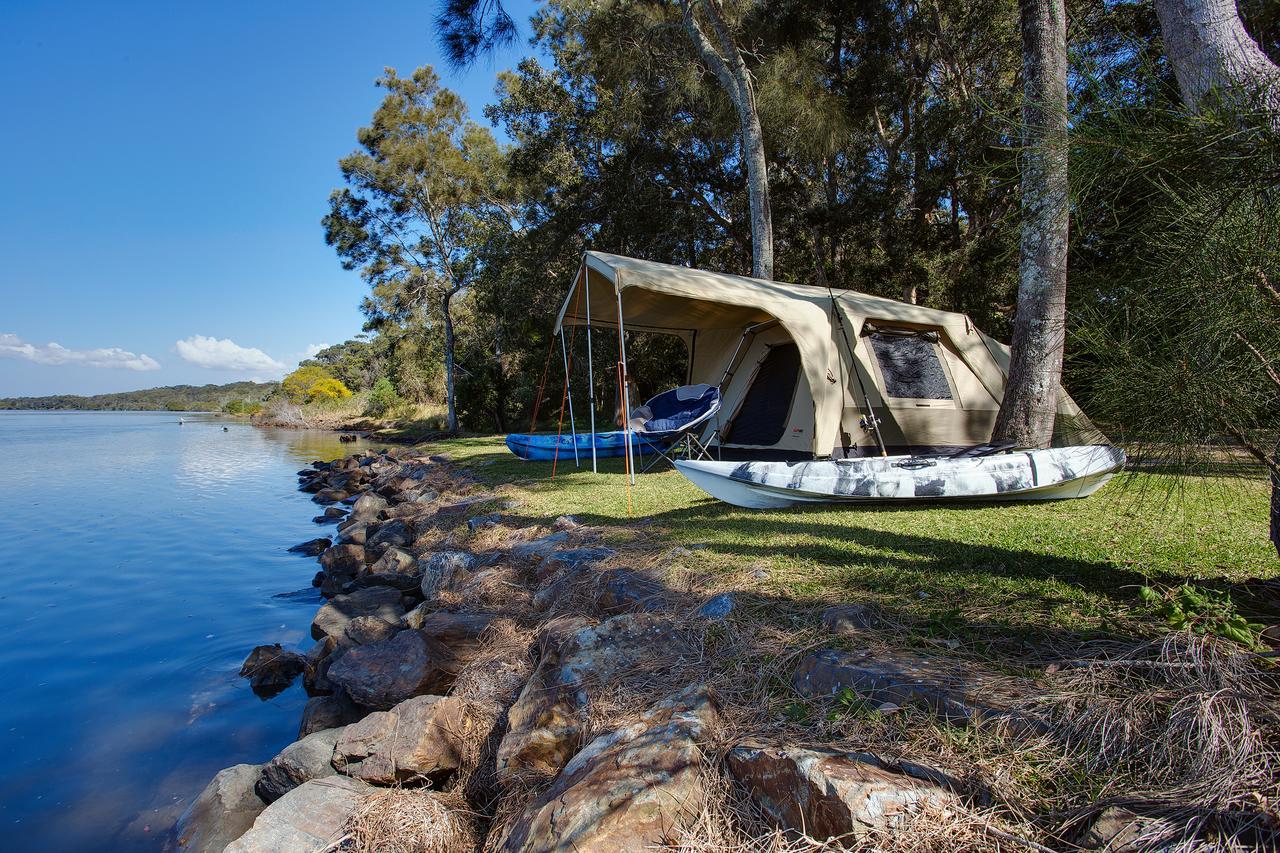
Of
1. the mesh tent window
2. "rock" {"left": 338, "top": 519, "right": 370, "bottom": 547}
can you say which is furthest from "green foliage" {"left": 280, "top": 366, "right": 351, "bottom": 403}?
the mesh tent window

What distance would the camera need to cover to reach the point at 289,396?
140ft

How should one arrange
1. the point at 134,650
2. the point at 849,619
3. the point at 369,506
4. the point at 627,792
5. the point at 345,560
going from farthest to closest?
the point at 369,506 < the point at 345,560 < the point at 134,650 < the point at 849,619 < the point at 627,792

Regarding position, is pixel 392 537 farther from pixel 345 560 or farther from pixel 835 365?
pixel 835 365

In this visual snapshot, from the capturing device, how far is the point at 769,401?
27.8 feet

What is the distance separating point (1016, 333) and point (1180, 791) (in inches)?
204

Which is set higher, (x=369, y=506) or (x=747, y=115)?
(x=747, y=115)

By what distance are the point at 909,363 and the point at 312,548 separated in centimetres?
833

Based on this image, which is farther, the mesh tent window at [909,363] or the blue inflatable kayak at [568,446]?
the blue inflatable kayak at [568,446]

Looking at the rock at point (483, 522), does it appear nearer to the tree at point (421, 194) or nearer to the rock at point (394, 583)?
the rock at point (394, 583)

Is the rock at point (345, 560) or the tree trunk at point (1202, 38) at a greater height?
the tree trunk at point (1202, 38)

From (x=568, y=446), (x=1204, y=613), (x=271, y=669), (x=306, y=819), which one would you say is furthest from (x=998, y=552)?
(x=568, y=446)

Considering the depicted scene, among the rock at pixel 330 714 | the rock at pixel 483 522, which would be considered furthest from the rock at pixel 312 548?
the rock at pixel 330 714

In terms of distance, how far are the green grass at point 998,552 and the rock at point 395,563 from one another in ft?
4.15

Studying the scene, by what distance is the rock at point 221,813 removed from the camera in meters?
2.95
